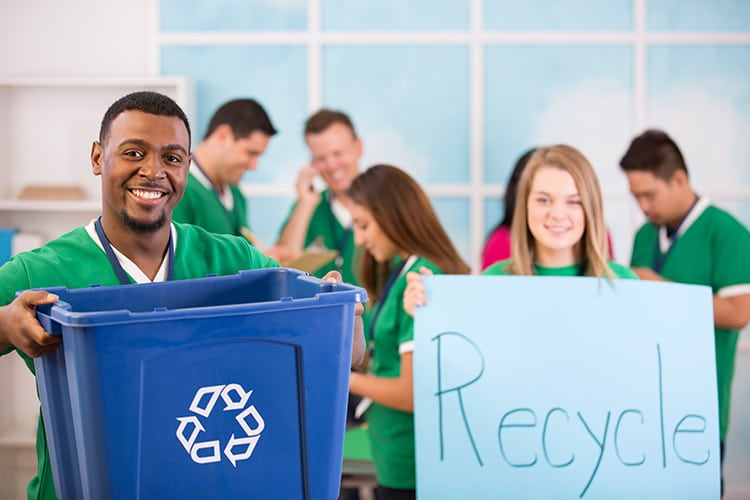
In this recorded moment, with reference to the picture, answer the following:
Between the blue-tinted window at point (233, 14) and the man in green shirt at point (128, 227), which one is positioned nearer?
the man in green shirt at point (128, 227)

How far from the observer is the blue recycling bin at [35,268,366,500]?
1.09 metres

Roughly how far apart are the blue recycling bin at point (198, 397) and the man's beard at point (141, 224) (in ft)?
0.41

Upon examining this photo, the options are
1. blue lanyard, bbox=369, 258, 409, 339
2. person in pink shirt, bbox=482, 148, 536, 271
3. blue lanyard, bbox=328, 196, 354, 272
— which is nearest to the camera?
blue lanyard, bbox=369, 258, 409, 339

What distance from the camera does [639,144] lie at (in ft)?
10.8

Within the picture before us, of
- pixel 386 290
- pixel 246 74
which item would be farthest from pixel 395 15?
pixel 386 290

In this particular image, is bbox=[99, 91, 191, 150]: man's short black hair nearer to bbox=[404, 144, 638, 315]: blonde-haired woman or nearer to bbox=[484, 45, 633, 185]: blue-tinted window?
bbox=[404, 144, 638, 315]: blonde-haired woman

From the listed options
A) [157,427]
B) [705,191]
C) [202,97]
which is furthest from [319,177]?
[157,427]

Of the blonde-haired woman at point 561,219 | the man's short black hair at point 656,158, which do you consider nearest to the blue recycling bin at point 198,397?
the blonde-haired woman at point 561,219

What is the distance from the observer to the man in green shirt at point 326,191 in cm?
392

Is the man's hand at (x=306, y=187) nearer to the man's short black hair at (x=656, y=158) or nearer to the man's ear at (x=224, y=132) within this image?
the man's ear at (x=224, y=132)

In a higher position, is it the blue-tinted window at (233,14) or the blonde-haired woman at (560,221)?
the blue-tinted window at (233,14)

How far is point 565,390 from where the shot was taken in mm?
2025

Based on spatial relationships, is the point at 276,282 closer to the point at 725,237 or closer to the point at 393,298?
the point at 393,298

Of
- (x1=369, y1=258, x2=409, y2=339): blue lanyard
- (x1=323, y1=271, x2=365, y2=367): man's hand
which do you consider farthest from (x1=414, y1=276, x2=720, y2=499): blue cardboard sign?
(x1=323, y1=271, x2=365, y2=367): man's hand
